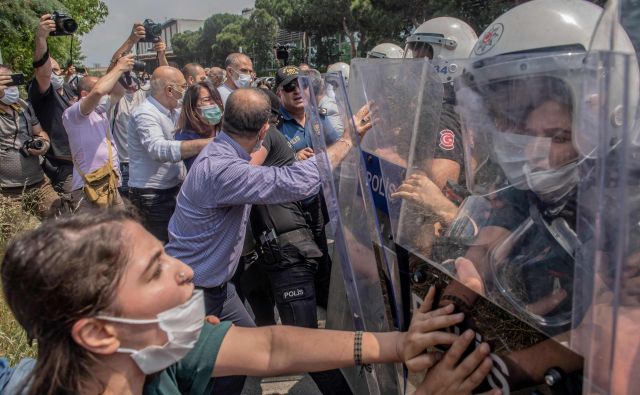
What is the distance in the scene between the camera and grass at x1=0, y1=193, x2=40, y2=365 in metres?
2.80

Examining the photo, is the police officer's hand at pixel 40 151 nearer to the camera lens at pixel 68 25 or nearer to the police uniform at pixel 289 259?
the camera lens at pixel 68 25

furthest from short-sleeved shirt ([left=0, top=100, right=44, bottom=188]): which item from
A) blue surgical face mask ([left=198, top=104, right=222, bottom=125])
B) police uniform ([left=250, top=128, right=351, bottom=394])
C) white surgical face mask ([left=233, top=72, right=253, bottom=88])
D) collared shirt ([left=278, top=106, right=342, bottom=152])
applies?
police uniform ([left=250, top=128, right=351, bottom=394])

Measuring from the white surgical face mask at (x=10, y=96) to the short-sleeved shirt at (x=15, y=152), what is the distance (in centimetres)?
6

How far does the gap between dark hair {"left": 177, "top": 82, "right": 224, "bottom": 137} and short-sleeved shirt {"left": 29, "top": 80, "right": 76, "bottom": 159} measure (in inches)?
63.3

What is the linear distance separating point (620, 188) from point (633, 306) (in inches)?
9.8

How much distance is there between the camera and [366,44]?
3138 cm

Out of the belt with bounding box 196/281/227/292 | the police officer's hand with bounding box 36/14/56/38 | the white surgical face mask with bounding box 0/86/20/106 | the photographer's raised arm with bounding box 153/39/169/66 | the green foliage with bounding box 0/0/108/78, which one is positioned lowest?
the belt with bounding box 196/281/227/292

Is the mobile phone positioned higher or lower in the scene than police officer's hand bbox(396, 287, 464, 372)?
higher

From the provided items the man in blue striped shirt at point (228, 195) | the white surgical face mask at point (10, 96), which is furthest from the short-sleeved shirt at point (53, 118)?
the man in blue striped shirt at point (228, 195)

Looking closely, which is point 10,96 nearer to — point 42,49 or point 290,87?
point 42,49

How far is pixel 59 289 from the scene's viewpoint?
1127mm

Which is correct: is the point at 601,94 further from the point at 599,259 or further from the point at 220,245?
the point at 220,245

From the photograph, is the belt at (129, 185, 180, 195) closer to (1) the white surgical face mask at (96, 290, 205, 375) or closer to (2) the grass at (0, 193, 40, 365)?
(2) the grass at (0, 193, 40, 365)

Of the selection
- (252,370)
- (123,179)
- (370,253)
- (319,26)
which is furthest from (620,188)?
(319,26)
